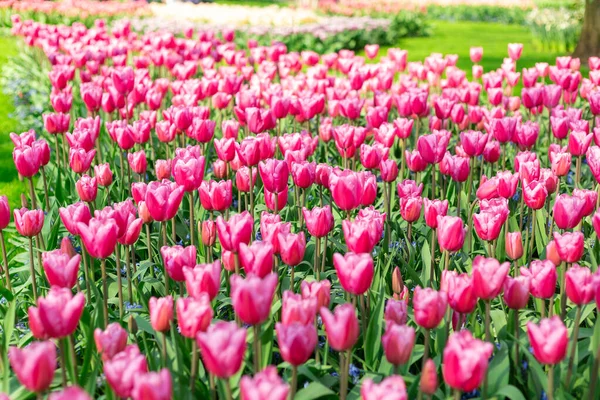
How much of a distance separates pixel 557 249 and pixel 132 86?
12.7 feet

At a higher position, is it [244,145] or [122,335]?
[244,145]

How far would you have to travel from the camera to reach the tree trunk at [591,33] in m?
12.8

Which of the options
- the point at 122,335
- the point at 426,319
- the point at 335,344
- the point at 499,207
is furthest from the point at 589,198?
the point at 122,335

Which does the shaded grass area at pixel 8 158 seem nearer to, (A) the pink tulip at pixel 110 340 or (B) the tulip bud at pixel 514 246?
(A) the pink tulip at pixel 110 340

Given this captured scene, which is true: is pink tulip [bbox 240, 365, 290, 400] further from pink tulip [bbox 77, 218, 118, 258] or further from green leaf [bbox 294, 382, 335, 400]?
pink tulip [bbox 77, 218, 118, 258]

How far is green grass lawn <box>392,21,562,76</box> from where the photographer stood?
1531 centimetres

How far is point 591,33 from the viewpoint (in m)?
12.8

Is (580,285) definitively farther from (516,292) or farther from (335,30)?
(335,30)

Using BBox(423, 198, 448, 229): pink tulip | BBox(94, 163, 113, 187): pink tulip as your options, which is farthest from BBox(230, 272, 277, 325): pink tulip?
BBox(94, 163, 113, 187): pink tulip

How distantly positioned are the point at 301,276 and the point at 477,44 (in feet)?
56.8

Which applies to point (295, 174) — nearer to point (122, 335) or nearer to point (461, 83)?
point (122, 335)

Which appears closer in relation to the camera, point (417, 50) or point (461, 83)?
point (461, 83)

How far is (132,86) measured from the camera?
5633 mm

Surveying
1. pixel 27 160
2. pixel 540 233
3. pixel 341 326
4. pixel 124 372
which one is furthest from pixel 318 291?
pixel 27 160
